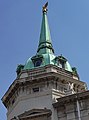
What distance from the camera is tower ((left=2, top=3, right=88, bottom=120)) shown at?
38.3 metres

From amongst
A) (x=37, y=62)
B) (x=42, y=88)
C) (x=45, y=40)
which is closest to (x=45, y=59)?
(x=37, y=62)

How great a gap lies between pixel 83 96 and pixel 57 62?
8.81 metres

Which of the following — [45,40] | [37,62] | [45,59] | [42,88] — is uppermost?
[45,40]

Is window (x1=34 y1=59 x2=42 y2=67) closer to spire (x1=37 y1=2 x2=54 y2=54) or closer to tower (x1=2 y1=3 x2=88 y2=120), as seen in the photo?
tower (x1=2 y1=3 x2=88 y2=120)

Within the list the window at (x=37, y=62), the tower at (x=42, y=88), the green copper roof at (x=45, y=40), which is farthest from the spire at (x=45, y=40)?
the window at (x=37, y=62)

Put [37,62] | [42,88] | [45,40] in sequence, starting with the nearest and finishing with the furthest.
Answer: [42,88], [37,62], [45,40]

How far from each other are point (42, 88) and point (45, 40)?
11920mm

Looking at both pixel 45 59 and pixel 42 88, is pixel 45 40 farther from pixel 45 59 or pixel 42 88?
pixel 42 88

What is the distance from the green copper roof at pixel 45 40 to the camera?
48484mm

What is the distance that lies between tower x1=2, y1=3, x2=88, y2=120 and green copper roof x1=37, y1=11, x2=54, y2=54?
2.28 metres

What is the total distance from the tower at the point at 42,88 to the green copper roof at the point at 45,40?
2.28 m

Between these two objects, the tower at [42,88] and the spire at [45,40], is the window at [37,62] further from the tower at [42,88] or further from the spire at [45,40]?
the spire at [45,40]

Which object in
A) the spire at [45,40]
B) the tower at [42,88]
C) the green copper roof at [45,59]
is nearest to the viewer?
the tower at [42,88]

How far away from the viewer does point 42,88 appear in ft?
134
